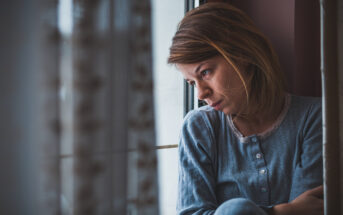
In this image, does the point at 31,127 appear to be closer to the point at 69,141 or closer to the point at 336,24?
the point at 69,141

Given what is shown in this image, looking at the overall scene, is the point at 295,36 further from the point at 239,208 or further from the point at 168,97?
the point at 239,208

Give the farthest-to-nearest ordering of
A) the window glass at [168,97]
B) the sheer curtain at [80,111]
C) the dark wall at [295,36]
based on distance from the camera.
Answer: the window glass at [168,97] → the dark wall at [295,36] → the sheer curtain at [80,111]

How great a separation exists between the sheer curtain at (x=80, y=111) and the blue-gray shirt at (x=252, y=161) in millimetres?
400

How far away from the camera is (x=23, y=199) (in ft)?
1.53

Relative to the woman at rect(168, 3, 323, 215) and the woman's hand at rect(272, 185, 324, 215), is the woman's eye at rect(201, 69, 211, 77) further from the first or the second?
the woman's hand at rect(272, 185, 324, 215)

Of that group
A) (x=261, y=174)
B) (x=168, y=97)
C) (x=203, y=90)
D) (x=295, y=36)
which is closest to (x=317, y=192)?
(x=261, y=174)

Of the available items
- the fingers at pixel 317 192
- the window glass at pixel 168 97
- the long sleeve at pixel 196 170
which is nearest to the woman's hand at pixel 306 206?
the fingers at pixel 317 192

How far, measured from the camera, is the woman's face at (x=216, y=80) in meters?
0.90

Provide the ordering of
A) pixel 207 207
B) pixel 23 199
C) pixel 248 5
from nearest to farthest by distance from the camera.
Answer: pixel 23 199
pixel 207 207
pixel 248 5

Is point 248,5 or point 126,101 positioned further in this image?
point 248,5

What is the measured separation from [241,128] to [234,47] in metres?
0.34

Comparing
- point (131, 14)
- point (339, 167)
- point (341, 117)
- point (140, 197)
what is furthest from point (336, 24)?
point (140, 197)

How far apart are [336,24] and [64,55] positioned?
2.26ft

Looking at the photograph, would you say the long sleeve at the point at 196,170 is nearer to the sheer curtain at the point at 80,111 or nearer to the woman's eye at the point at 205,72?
the woman's eye at the point at 205,72
